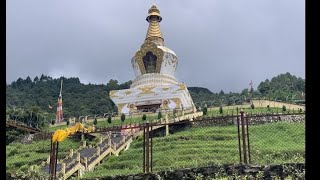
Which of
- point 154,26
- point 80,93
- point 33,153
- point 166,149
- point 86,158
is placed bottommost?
point 33,153

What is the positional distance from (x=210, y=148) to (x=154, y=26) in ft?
121

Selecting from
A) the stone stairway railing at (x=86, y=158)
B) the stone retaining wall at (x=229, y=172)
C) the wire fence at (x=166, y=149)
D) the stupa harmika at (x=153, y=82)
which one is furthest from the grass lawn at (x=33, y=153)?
the stupa harmika at (x=153, y=82)

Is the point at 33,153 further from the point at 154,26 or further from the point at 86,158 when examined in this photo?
the point at 154,26

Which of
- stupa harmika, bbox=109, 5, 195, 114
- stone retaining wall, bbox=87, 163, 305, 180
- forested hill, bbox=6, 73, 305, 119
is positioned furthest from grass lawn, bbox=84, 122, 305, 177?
forested hill, bbox=6, 73, 305, 119

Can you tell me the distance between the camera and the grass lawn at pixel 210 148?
1728 cm

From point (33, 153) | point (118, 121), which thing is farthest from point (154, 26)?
point (33, 153)

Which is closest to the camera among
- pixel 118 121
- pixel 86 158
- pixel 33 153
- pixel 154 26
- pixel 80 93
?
pixel 86 158

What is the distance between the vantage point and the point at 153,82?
4866 cm

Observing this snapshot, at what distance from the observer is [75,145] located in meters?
27.9

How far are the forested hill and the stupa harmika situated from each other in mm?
13289

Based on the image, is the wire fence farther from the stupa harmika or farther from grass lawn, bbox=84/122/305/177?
the stupa harmika
